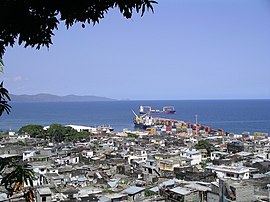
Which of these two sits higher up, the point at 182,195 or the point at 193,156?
the point at 182,195

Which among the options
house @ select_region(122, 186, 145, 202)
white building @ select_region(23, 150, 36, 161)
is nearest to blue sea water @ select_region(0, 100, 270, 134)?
white building @ select_region(23, 150, 36, 161)

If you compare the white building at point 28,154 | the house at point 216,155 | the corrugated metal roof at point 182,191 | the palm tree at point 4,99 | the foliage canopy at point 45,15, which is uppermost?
the foliage canopy at point 45,15

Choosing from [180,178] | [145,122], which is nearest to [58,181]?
[180,178]

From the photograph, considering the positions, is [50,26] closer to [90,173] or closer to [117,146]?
[90,173]

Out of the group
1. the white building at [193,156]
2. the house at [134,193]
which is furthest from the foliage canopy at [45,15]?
the white building at [193,156]

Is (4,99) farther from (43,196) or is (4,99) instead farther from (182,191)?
(182,191)

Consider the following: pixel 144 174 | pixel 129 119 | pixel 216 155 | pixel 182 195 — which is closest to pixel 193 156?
pixel 216 155

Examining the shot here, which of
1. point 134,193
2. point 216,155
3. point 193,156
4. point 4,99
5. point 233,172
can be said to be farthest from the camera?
point 216,155

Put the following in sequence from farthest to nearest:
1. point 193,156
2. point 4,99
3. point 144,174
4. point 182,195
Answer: point 193,156 → point 144,174 → point 182,195 → point 4,99

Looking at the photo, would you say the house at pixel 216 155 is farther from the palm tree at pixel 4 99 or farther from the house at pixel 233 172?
the palm tree at pixel 4 99
